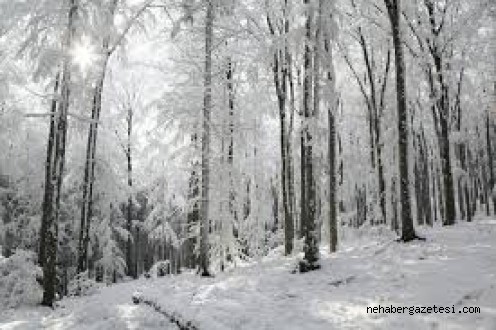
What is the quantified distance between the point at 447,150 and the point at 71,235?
72.4 ft

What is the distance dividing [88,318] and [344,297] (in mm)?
6179

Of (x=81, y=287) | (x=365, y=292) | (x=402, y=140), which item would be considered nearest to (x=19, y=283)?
(x=81, y=287)

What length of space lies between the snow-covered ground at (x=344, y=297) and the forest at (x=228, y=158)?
0.06 meters

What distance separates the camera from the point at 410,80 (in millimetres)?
24062

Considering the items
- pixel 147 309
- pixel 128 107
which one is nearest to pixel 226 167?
pixel 147 309

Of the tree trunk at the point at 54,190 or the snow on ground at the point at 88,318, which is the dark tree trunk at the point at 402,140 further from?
the tree trunk at the point at 54,190

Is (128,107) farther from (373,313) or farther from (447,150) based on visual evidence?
(373,313)

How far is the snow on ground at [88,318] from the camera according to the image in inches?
365

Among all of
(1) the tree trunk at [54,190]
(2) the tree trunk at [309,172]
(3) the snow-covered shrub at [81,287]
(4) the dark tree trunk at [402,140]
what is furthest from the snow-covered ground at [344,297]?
(3) the snow-covered shrub at [81,287]

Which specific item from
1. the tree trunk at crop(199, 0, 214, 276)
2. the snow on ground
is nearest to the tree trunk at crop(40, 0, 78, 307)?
the snow on ground

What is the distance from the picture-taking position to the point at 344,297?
854 centimetres

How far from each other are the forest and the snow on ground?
72mm

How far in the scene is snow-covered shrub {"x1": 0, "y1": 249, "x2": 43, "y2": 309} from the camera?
1378 cm

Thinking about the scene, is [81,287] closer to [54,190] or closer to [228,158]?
[54,190]
